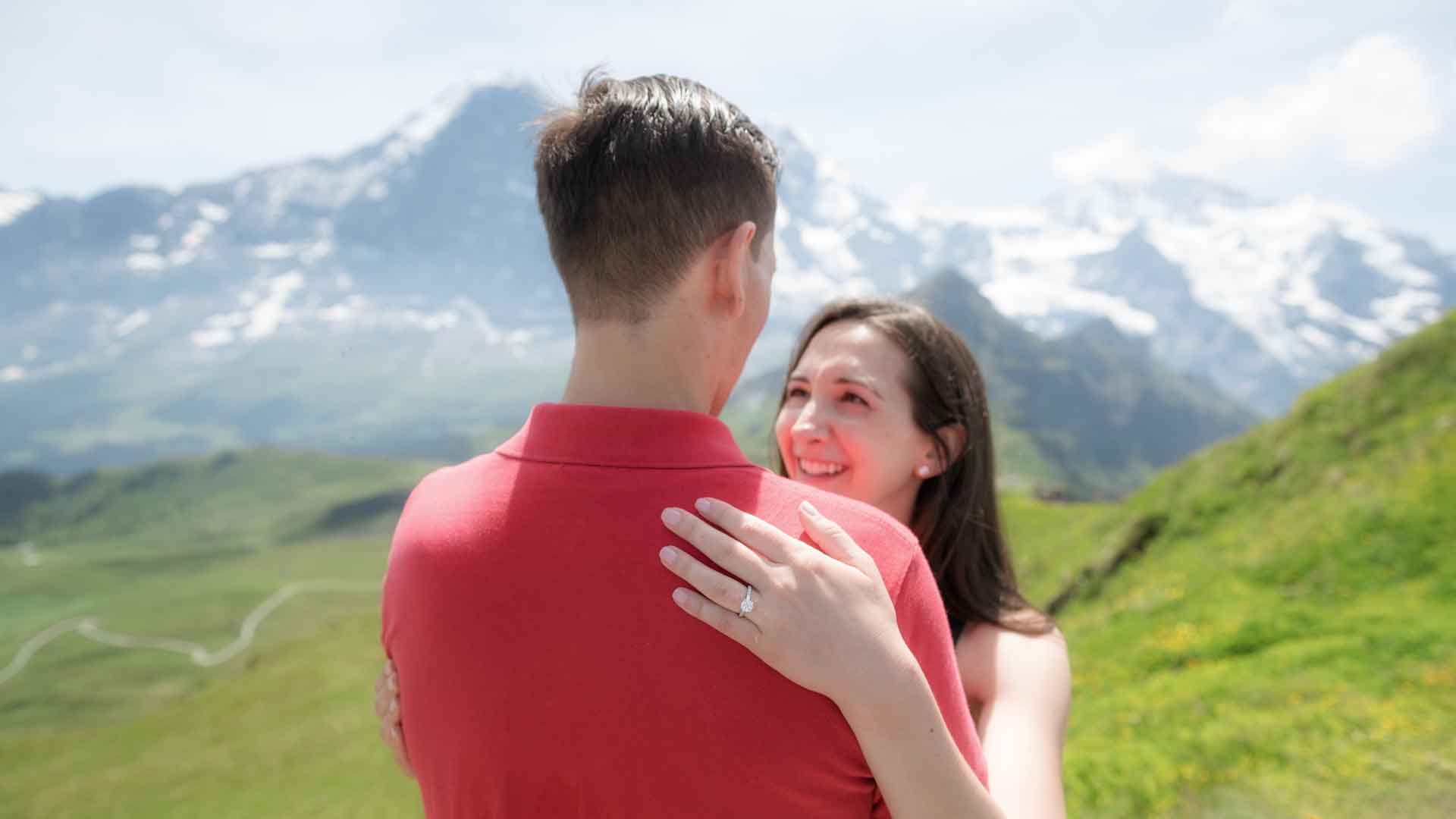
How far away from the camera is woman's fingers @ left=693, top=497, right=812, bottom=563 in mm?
2568

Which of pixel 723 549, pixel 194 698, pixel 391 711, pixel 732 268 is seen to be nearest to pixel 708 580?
pixel 723 549

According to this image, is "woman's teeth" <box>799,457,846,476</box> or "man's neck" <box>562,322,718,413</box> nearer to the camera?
"man's neck" <box>562,322,718,413</box>

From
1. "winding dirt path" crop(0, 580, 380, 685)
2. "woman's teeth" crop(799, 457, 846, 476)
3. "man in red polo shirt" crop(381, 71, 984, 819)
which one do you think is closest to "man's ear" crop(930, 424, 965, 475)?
"woman's teeth" crop(799, 457, 846, 476)

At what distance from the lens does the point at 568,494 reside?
2670 mm

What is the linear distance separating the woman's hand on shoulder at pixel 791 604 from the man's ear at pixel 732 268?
27.8 inches

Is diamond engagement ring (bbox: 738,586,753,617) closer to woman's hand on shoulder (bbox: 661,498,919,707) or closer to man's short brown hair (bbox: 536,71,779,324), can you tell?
woman's hand on shoulder (bbox: 661,498,919,707)

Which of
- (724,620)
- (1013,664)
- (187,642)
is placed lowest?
(187,642)

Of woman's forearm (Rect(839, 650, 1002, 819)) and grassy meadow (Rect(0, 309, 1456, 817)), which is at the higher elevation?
→ woman's forearm (Rect(839, 650, 1002, 819))

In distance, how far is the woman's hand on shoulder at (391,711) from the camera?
336 cm

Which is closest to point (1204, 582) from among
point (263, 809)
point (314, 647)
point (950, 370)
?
point (950, 370)

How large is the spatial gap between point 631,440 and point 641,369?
0.26 m

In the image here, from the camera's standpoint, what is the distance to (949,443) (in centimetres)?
567

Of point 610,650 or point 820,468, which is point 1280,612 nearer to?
point 820,468

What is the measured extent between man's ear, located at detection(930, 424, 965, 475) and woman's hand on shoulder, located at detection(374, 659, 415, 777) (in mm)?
3367
